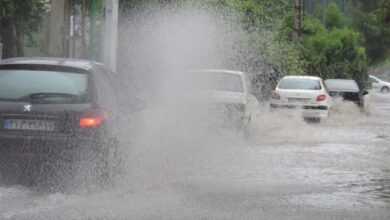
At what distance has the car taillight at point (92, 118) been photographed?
8516mm

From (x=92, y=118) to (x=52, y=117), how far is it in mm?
432

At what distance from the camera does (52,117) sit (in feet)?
27.7

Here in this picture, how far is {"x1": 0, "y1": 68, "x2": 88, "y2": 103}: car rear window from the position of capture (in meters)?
8.61

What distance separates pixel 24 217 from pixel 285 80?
1692 centimetres

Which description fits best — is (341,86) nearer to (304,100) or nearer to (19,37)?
(304,100)

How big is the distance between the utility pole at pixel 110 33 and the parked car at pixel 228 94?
5.69ft

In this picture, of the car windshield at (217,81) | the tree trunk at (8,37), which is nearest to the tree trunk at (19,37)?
the tree trunk at (8,37)

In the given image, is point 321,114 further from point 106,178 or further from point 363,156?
point 106,178

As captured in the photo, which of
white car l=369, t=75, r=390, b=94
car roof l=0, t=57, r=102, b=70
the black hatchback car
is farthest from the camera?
white car l=369, t=75, r=390, b=94

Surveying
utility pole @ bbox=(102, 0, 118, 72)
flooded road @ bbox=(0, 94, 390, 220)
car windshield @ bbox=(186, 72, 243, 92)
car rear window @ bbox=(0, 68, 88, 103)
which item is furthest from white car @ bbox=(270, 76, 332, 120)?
car rear window @ bbox=(0, 68, 88, 103)

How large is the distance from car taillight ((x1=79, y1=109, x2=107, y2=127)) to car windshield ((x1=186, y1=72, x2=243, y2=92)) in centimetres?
791

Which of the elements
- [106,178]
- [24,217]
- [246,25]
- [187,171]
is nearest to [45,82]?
[106,178]

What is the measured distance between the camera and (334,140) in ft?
57.4

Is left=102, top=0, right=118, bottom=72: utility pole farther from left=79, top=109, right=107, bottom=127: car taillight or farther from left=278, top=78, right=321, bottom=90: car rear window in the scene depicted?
left=79, top=109, right=107, bottom=127: car taillight
